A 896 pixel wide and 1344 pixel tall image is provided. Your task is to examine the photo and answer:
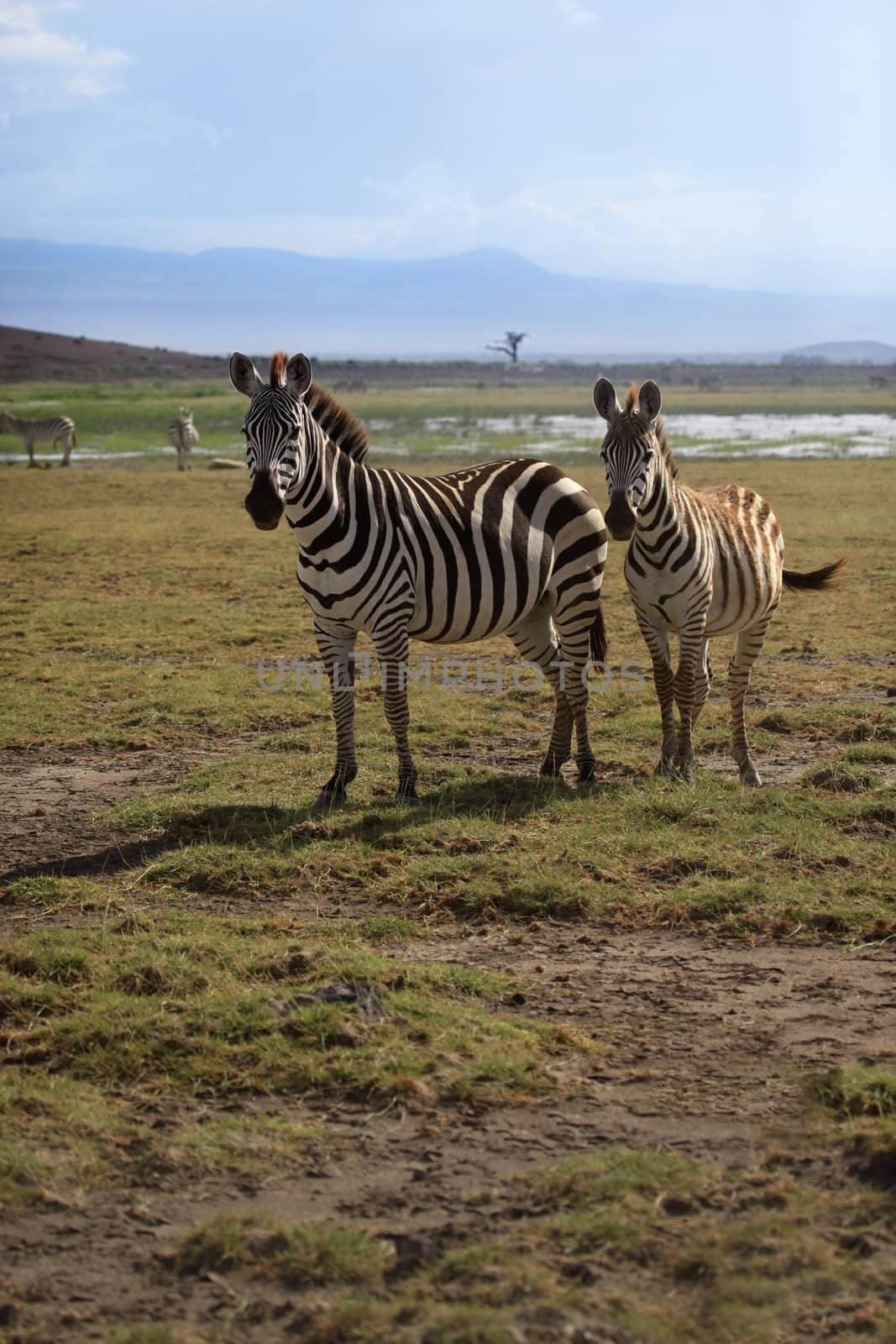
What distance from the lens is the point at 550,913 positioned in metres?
5.98

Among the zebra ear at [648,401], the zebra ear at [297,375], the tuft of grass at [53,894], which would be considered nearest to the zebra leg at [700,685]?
the zebra ear at [648,401]

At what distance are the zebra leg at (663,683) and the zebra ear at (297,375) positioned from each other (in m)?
2.34

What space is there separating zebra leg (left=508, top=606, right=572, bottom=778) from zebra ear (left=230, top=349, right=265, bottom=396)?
7.42ft

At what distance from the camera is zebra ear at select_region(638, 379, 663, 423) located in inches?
288

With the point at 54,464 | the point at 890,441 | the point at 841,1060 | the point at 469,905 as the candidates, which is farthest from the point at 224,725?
the point at 890,441

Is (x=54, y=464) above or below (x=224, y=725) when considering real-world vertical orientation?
above

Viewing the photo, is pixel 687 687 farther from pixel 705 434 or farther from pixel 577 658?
pixel 705 434

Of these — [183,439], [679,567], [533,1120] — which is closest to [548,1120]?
[533,1120]

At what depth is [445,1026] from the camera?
4.75 m

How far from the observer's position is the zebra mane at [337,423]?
739 centimetres

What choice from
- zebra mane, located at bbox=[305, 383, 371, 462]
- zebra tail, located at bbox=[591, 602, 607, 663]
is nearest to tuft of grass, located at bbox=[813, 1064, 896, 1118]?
zebra tail, located at bbox=[591, 602, 607, 663]

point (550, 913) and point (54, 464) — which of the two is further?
point (54, 464)

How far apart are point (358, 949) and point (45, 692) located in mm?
5616

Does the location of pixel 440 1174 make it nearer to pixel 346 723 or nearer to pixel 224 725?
pixel 346 723
